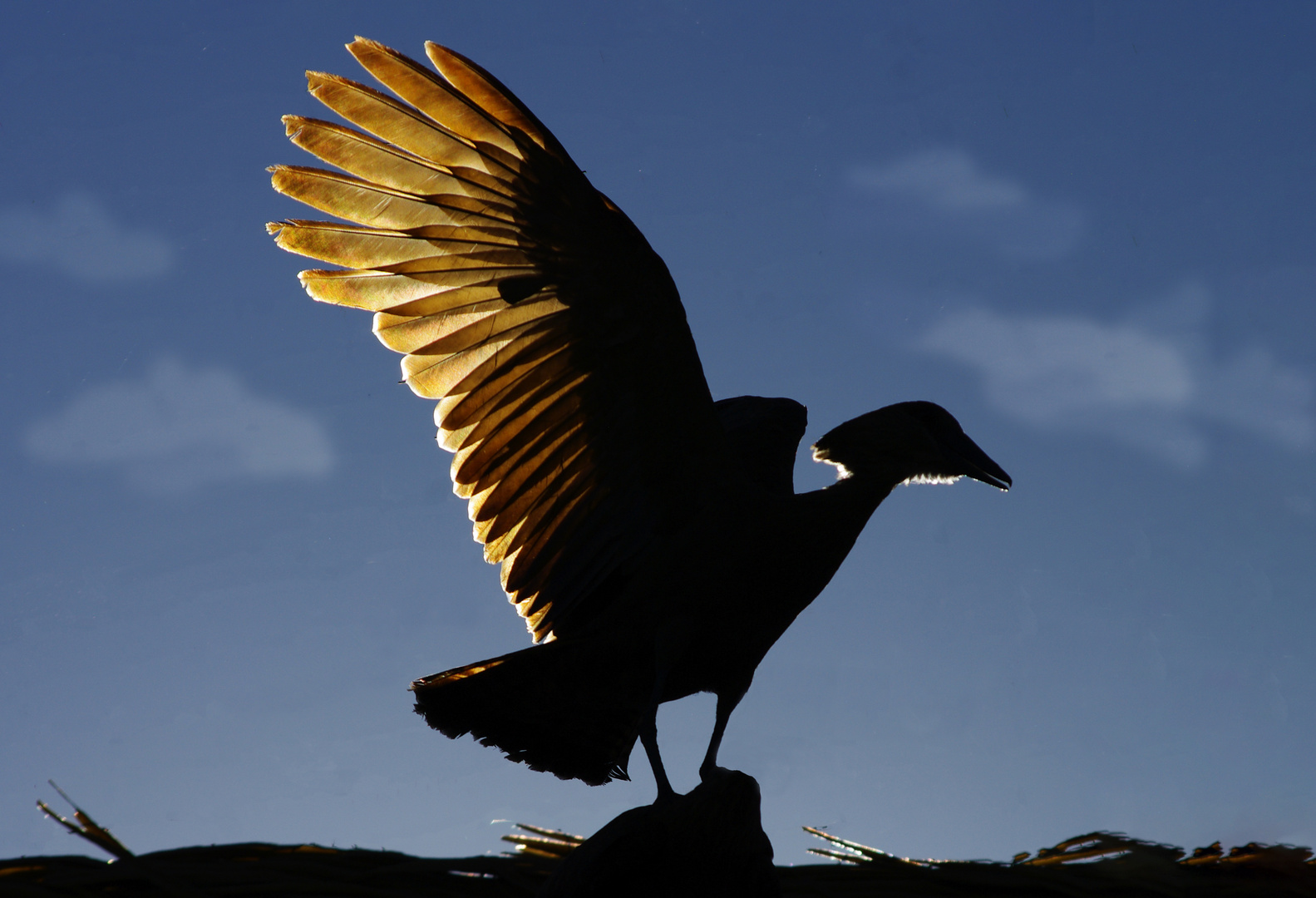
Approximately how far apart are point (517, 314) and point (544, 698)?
34.4 inches

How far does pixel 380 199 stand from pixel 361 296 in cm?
23

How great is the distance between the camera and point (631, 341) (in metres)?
2.52

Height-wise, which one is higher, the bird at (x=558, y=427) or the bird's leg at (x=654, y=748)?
the bird at (x=558, y=427)

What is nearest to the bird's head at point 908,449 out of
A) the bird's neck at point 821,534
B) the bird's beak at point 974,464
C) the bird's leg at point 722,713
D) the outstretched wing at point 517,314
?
the bird's beak at point 974,464

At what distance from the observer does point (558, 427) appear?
2621mm

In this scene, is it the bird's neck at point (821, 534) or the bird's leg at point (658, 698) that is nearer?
the bird's leg at point (658, 698)

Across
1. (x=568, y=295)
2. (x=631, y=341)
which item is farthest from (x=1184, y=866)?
(x=568, y=295)

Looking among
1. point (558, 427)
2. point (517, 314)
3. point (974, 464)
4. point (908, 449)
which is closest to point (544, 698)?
point (558, 427)

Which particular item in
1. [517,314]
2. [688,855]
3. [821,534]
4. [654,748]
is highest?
[517,314]

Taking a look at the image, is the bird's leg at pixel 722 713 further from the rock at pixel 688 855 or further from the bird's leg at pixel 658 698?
the rock at pixel 688 855

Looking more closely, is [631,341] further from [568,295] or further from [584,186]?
[584,186]

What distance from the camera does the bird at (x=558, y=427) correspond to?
2.48 m

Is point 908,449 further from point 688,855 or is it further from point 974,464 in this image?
point 688,855

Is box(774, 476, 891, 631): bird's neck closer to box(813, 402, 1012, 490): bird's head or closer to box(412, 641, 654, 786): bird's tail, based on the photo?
box(813, 402, 1012, 490): bird's head
